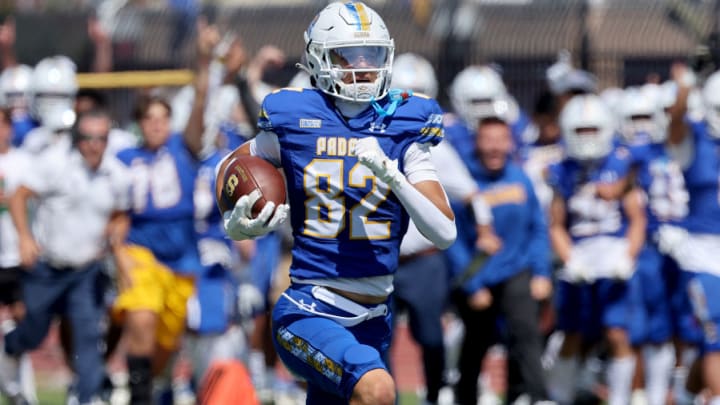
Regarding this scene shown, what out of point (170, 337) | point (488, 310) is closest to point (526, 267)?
point (488, 310)

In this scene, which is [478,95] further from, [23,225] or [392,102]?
[392,102]

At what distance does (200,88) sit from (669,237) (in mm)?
2933

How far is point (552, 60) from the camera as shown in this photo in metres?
15.8

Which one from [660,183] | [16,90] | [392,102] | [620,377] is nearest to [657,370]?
[620,377]

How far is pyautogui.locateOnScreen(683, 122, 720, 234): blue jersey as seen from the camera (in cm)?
847

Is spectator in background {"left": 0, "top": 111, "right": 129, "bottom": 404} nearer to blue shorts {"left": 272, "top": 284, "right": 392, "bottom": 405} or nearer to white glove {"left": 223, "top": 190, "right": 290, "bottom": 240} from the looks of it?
blue shorts {"left": 272, "top": 284, "right": 392, "bottom": 405}

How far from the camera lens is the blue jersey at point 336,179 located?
20.1 ft

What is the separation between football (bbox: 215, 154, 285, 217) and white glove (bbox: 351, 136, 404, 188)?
330 mm

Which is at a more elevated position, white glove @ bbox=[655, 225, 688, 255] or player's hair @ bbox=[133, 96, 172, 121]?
player's hair @ bbox=[133, 96, 172, 121]

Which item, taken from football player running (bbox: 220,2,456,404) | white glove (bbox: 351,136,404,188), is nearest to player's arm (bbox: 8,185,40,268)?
football player running (bbox: 220,2,456,404)

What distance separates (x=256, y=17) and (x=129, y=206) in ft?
25.2

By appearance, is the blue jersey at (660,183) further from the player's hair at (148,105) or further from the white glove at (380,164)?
the white glove at (380,164)

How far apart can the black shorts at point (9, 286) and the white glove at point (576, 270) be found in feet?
11.2

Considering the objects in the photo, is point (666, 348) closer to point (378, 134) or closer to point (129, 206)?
point (129, 206)
